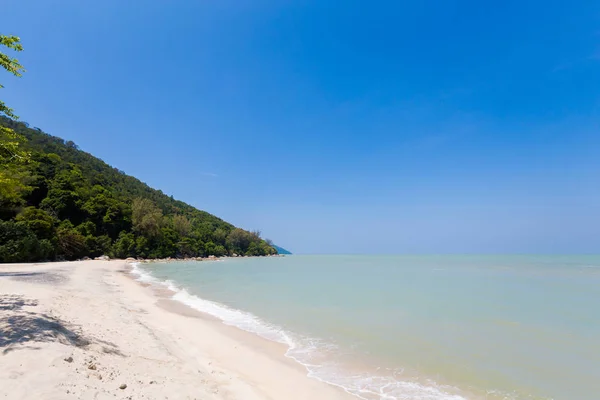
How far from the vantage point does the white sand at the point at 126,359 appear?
3.82 m

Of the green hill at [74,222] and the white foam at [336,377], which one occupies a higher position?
the green hill at [74,222]

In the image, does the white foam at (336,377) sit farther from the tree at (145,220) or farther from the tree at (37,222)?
the tree at (145,220)

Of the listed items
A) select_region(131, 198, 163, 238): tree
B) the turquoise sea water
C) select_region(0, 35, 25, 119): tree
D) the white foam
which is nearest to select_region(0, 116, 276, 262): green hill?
select_region(131, 198, 163, 238): tree

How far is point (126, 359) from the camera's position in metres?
5.22

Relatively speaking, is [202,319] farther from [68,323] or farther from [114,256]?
[114,256]

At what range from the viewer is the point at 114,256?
4791cm

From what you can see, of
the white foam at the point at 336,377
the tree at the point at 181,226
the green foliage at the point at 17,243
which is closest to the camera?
the white foam at the point at 336,377

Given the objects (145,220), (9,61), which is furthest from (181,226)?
(9,61)

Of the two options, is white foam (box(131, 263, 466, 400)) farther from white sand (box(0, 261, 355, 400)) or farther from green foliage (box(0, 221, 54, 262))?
green foliage (box(0, 221, 54, 262))

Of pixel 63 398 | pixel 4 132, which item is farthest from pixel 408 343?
pixel 4 132

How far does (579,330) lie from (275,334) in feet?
36.2

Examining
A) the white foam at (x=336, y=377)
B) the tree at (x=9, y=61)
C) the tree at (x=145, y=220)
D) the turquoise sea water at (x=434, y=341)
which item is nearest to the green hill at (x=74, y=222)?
the tree at (x=145, y=220)

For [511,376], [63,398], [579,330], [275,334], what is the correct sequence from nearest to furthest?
[63,398] < [511,376] < [275,334] < [579,330]

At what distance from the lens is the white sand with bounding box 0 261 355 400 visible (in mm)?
3820
